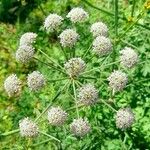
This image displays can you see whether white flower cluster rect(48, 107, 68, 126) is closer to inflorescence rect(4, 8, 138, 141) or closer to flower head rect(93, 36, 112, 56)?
inflorescence rect(4, 8, 138, 141)

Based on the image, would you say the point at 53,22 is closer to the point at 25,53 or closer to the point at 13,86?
the point at 25,53

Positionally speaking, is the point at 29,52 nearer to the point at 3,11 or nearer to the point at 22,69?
the point at 22,69

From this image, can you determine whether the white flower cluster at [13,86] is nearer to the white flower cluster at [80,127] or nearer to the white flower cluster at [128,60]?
the white flower cluster at [80,127]

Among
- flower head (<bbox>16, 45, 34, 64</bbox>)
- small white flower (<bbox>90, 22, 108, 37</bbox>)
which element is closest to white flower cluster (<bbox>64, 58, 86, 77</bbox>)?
flower head (<bbox>16, 45, 34, 64</bbox>)

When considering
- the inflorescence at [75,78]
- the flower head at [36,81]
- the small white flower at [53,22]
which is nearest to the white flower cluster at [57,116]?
the inflorescence at [75,78]

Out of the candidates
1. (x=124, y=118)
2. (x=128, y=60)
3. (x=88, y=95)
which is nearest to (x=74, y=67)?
(x=88, y=95)
